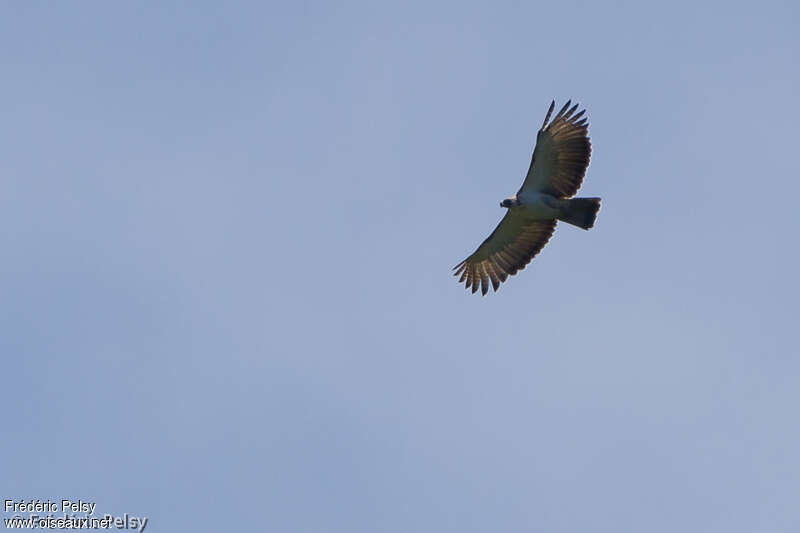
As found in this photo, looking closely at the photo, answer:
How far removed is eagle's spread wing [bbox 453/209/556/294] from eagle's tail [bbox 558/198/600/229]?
4.24 feet

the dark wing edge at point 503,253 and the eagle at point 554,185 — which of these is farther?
the dark wing edge at point 503,253

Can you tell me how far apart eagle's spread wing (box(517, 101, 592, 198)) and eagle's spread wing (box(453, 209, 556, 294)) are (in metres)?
1.20

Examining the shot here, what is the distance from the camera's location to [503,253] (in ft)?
111

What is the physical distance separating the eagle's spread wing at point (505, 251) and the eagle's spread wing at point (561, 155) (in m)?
1.20

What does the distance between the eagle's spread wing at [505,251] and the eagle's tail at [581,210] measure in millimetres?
1293

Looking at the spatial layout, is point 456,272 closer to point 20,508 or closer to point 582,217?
point 582,217

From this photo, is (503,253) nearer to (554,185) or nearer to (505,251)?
(505,251)

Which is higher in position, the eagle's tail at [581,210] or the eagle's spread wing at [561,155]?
the eagle's spread wing at [561,155]

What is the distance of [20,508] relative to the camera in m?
27.1

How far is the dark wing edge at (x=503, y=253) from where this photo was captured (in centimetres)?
3300

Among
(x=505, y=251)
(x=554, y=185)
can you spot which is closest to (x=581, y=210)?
(x=554, y=185)

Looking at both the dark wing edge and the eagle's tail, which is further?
the dark wing edge

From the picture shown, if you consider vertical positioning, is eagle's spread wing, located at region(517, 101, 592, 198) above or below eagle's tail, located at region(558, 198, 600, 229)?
above

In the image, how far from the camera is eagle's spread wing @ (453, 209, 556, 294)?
32.9 meters
